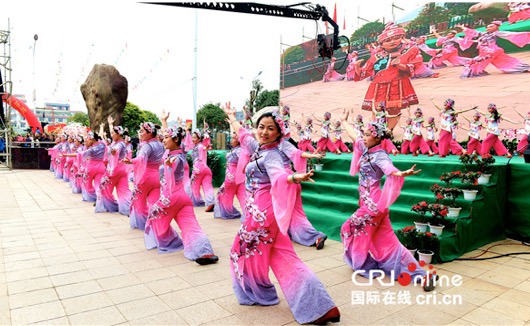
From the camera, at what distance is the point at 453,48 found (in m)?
10.0

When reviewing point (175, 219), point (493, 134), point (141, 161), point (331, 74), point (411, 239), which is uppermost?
point (331, 74)

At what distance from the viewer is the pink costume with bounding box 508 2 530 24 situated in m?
8.62

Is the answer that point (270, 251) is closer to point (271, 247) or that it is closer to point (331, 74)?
point (271, 247)

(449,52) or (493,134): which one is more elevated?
(449,52)

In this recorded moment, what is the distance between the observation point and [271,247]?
288 centimetres

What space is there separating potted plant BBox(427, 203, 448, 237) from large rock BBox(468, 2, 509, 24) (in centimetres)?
725

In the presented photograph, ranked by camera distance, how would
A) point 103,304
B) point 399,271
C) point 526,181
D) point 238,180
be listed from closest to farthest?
point 103,304
point 399,271
point 238,180
point 526,181

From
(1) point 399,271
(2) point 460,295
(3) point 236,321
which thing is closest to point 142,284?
(3) point 236,321

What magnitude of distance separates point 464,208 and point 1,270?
5368mm

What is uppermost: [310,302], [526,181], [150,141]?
[150,141]

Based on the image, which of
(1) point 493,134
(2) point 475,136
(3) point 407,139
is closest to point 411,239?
(1) point 493,134

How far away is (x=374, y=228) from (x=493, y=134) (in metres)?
5.61

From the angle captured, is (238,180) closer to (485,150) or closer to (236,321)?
(236,321)

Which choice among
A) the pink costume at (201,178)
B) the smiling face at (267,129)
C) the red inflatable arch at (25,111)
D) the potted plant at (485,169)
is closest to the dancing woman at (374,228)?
the smiling face at (267,129)
